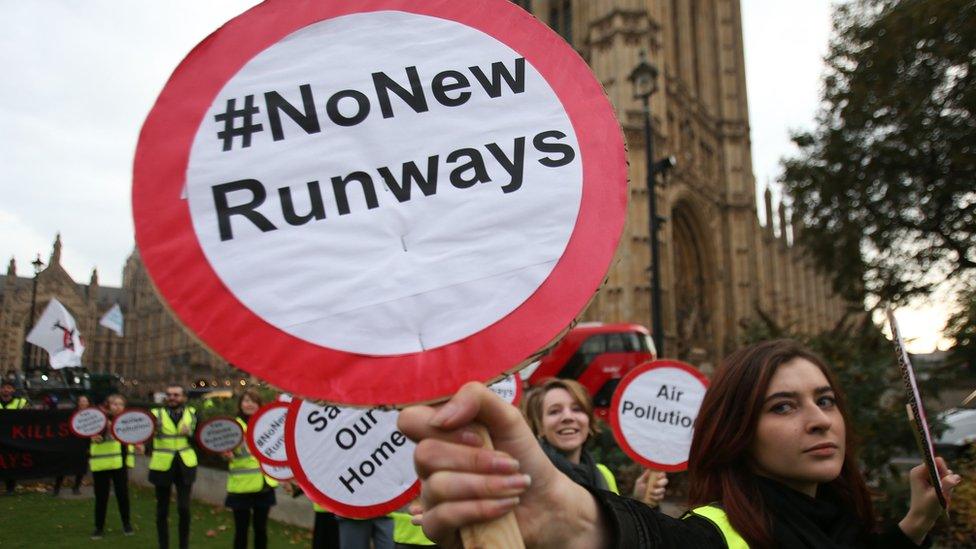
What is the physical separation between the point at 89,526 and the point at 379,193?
9.42 m

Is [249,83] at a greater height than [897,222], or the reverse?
[897,222]

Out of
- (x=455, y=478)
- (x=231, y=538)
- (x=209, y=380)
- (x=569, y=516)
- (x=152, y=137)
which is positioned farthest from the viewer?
(x=209, y=380)

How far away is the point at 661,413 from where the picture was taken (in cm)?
475

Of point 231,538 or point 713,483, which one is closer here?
point 713,483

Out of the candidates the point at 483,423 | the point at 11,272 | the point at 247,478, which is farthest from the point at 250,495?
the point at 11,272

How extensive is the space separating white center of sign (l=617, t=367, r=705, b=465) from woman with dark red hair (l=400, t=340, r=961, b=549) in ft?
8.66

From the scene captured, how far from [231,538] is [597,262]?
8.33m

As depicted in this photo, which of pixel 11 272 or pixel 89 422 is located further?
pixel 11 272

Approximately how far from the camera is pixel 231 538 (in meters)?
8.11

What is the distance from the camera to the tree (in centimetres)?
1161

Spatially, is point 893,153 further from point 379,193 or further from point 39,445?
point 39,445

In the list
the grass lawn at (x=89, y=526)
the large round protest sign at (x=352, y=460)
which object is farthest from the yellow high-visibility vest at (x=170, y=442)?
the large round protest sign at (x=352, y=460)

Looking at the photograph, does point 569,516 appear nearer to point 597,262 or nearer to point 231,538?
point 597,262

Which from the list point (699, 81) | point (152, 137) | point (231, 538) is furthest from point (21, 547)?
point (699, 81)
